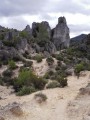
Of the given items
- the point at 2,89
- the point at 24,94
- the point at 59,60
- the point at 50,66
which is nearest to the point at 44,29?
the point at 59,60

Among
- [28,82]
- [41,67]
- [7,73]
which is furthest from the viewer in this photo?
[41,67]

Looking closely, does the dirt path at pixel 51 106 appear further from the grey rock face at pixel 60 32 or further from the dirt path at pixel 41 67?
the grey rock face at pixel 60 32

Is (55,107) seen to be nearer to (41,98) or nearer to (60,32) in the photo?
(41,98)

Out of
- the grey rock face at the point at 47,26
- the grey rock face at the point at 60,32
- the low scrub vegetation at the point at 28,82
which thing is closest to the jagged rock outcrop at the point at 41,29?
the grey rock face at the point at 47,26

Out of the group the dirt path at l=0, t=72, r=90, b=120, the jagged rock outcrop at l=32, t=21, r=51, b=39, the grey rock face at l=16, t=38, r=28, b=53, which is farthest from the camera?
the jagged rock outcrop at l=32, t=21, r=51, b=39

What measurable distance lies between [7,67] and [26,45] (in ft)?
51.2

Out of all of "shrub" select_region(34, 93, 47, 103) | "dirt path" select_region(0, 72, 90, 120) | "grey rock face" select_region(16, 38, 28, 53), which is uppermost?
"grey rock face" select_region(16, 38, 28, 53)

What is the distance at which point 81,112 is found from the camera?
21.7 metres

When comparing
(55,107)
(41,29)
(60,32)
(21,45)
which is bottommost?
(55,107)

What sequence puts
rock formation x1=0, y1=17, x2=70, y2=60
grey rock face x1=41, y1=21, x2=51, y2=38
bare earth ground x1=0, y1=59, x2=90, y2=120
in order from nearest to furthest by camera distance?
bare earth ground x1=0, y1=59, x2=90, y2=120, rock formation x1=0, y1=17, x2=70, y2=60, grey rock face x1=41, y1=21, x2=51, y2=38

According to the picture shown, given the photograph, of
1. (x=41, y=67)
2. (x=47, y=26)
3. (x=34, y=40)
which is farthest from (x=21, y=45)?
(x=47, y=26)

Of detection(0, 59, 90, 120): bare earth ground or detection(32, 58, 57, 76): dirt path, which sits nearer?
detection(0, 59, 90, 120): bare earth ground

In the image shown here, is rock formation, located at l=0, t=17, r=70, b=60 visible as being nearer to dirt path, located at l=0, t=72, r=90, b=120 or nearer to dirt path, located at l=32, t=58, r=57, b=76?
dirt path, located at l=32, t=58, r=57, b=76

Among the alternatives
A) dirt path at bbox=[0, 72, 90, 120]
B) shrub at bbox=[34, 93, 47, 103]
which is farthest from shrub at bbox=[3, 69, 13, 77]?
shrub at bbox=[34, 93, 47, 103]
